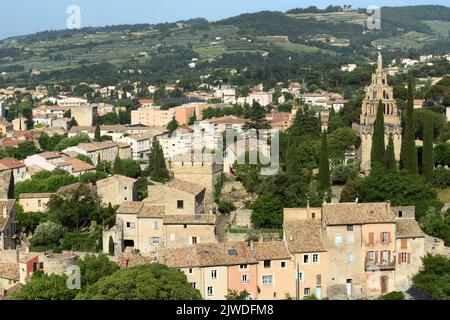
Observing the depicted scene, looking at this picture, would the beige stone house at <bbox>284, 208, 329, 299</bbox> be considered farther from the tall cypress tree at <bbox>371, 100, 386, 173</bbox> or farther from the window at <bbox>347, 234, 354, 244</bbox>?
the tall cypress tree at <bbox>371, 100, 386, 173</bbox>

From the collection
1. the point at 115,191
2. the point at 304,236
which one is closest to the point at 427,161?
the point at 304,236

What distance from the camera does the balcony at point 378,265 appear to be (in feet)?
68.0

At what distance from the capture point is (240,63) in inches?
5453

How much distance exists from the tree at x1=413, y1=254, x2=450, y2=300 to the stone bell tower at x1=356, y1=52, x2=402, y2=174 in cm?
1150

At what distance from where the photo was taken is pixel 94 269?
19594mm

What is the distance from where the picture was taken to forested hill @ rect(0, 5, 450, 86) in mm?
139500

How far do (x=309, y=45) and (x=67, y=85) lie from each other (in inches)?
2231

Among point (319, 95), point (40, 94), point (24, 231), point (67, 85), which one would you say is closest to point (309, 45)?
point (67, 85)

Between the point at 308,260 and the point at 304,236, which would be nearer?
the point at 308,260

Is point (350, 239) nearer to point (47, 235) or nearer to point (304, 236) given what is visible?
point (304, 236)

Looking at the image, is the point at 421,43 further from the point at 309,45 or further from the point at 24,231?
the point at 24,231

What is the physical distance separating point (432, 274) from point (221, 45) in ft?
474

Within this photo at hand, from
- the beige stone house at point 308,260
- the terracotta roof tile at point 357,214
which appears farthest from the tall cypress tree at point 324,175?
the beige stone house at point 308,260

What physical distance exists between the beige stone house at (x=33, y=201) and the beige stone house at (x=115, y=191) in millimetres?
2529
